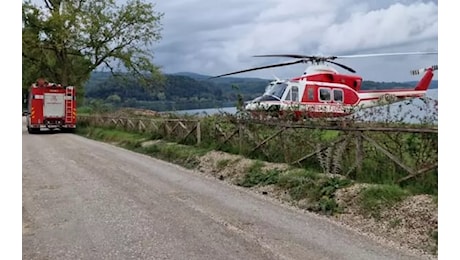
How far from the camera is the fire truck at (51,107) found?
27578 mm

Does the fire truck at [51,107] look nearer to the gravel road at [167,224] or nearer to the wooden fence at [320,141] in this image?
the wooden fence at [320,141]

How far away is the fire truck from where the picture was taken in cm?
2758

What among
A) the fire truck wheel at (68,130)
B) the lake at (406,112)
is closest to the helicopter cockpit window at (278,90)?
the lake at (406,112)

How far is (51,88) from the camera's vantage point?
2822 cm

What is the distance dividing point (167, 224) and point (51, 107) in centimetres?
2381

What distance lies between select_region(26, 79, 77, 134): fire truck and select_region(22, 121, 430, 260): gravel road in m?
18.2

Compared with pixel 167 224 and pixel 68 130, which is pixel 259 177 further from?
pixel 68 130

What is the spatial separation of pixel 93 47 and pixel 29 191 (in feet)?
92.4

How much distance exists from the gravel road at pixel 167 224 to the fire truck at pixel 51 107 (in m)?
18.2

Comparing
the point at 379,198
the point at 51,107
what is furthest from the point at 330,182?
the point at 51,107

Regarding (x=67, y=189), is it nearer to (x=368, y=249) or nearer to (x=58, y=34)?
(x=368, y=249)

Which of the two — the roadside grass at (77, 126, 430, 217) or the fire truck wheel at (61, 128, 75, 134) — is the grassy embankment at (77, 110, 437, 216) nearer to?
the roadside grass at (77, 126, 430, 217)

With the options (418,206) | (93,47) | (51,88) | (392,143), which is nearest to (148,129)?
(51,88)

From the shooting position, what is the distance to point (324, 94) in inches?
688
